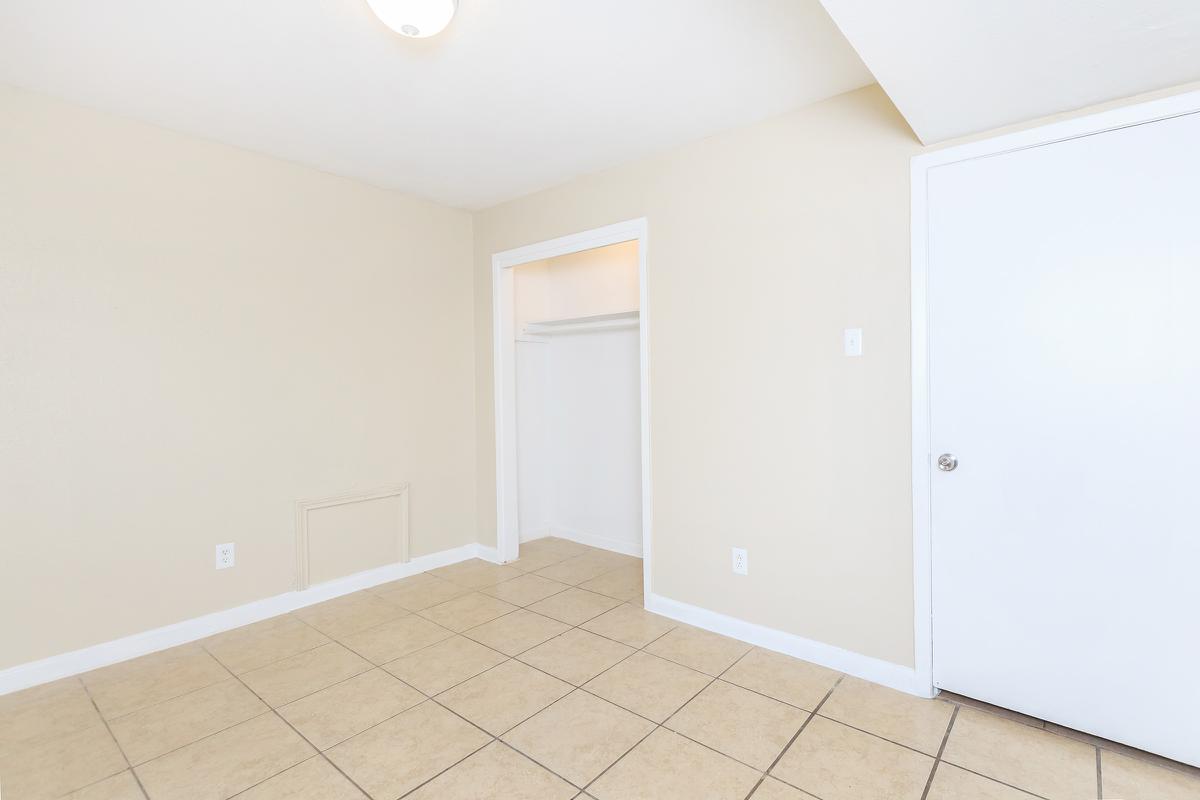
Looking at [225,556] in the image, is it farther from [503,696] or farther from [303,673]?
→ [503,696]

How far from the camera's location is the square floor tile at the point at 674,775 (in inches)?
66.2

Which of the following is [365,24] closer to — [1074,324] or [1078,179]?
[1078,179]

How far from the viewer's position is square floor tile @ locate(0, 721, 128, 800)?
68.5 inches

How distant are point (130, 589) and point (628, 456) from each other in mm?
2827

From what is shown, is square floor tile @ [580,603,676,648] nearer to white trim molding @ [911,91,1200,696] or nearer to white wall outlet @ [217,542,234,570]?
Answer: white trim molding @ [911,91,1200,696]

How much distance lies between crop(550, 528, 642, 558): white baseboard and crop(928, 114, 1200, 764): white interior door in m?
2.14

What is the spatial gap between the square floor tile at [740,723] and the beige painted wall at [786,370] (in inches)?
18.9

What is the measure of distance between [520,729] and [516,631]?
2.68ft

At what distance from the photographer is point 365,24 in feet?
6.23

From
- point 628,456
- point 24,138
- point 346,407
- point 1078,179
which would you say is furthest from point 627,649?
point 24,138

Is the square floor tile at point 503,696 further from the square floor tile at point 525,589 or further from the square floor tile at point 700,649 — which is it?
the square floor tile at point 525,589

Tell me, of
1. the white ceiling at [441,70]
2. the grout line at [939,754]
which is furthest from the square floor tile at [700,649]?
the white ceiling at [441,70]

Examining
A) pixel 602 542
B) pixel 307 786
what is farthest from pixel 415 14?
pixel 602 542

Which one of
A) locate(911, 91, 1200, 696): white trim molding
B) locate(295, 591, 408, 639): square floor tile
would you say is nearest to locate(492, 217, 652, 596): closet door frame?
locate(295, 591, 408, 639): square floor tile
